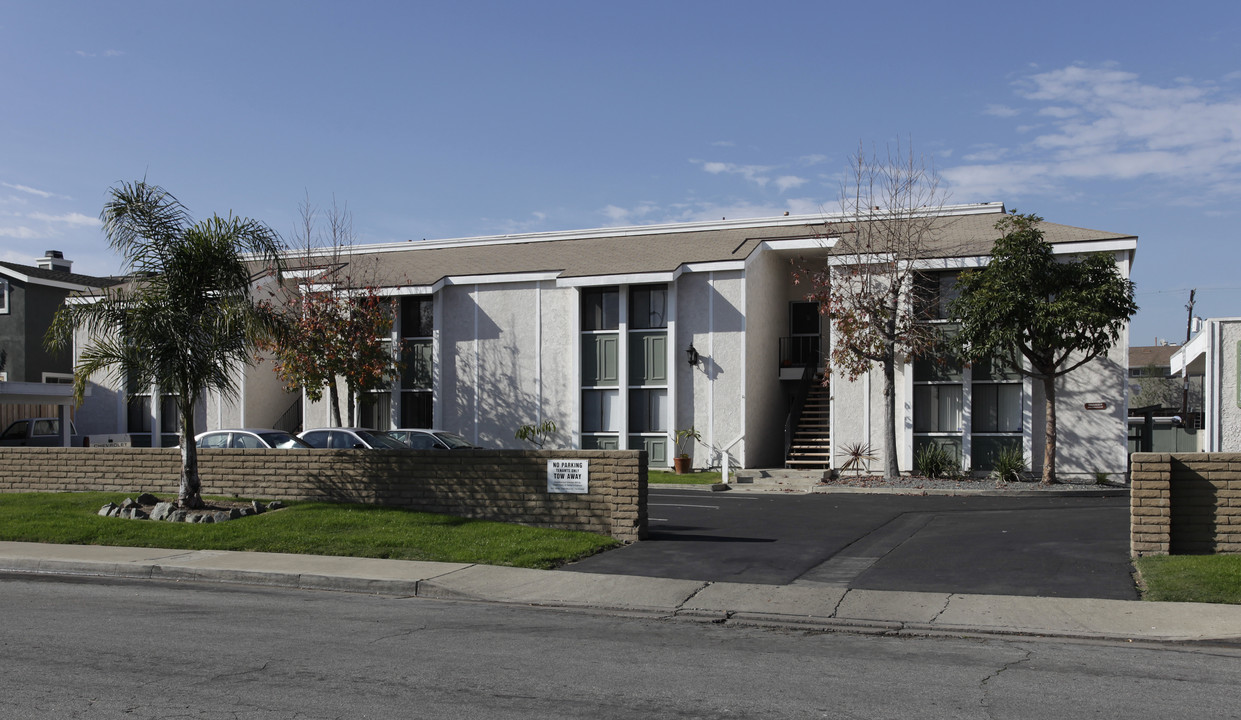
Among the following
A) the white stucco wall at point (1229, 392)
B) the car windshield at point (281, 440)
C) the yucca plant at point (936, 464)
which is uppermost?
the white stucco wall at point (1229, 392)

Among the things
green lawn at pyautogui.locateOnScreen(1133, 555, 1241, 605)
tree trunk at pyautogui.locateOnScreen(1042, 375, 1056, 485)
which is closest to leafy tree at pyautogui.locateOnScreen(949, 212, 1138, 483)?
tree trunk at pyautogui.locateOnScreen(1042, 375, 1056, 485)

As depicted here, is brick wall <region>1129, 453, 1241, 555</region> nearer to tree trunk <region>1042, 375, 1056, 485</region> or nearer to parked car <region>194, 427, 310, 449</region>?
tree trunk <region>1042, 375, 1056, 485</region>

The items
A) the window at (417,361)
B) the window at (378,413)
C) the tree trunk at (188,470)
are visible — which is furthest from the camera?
the window at (378,413)

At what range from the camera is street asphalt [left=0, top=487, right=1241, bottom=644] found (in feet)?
32.2

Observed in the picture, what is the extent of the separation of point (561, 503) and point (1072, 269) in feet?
45.9

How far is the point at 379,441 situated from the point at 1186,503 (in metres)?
15.8

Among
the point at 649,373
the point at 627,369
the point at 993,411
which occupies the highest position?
the point at 627,369

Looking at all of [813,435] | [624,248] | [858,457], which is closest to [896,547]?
[858,457]

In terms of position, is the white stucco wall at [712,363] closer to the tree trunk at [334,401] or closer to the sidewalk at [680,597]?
the tree trunk at [334,401]

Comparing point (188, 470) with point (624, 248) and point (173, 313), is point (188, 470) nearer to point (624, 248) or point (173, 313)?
point (173, 313)

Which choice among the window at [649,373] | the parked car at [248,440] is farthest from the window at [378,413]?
the parked car at [248,440]

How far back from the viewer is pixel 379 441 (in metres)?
22.0

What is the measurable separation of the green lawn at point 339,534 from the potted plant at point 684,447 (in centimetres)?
1239

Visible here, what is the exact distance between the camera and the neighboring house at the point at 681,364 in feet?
82.6
